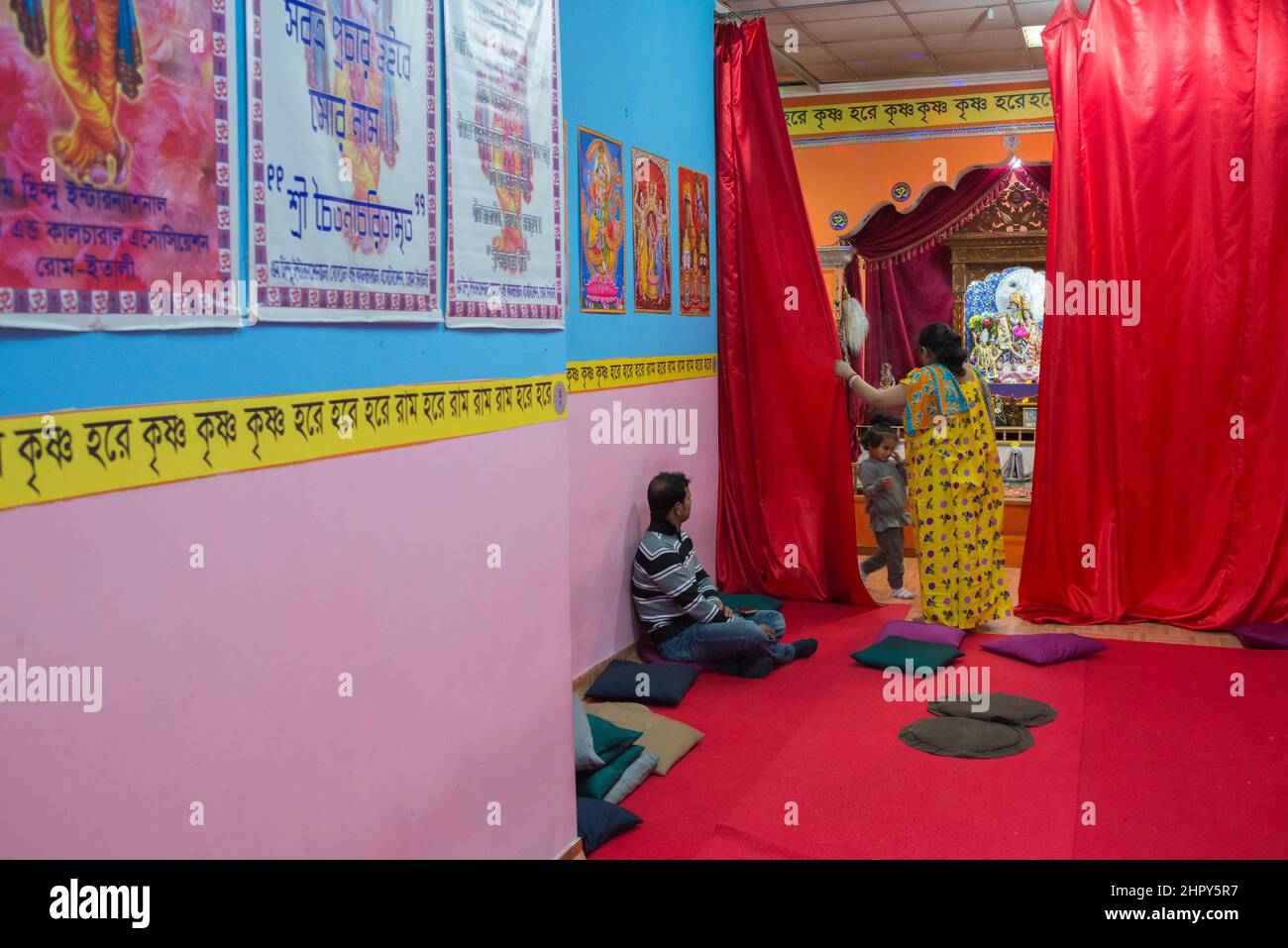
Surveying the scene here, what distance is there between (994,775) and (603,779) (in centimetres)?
116

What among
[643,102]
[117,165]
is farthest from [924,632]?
[117,165]

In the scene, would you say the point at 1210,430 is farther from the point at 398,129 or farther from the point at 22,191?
the point at 22,191

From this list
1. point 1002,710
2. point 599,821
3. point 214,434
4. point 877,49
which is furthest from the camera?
point 877,49

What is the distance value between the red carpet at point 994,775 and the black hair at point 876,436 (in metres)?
1.42

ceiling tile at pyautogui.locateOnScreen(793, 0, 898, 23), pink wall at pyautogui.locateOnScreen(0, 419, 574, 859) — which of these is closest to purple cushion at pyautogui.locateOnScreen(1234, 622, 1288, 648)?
pink wall at pyautogui.locateOnScreen(0, 419, 574, 859)

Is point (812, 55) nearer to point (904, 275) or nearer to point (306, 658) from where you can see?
point (904, 275)

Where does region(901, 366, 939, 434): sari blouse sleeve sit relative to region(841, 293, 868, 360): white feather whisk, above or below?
below

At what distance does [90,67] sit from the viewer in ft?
5.10

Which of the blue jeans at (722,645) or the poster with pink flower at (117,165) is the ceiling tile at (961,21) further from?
the poster with pink flower at (117,165)

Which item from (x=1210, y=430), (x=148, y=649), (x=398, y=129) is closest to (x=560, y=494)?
(x=398, y=129)

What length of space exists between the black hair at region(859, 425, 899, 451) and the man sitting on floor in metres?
1.47

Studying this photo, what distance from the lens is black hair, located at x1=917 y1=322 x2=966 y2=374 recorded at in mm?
4887

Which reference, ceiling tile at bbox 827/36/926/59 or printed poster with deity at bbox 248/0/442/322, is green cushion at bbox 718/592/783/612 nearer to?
printed poster with deity at bbox 248/0/442/322
